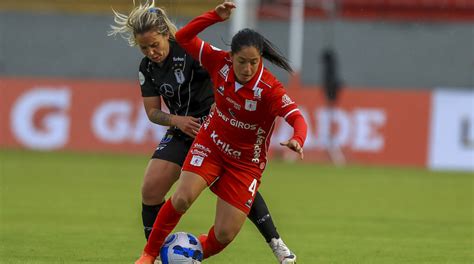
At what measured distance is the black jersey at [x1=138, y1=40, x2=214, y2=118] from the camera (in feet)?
27.7

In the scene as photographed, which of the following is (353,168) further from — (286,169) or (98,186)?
(98,186)

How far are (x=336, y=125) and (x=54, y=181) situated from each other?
21.8 ft

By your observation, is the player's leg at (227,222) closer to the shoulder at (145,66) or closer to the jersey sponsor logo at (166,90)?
the jersey sponsor logo at (166,90)

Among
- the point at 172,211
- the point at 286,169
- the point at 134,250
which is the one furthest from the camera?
the point at 286,169

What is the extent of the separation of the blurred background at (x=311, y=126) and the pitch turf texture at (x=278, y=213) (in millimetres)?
36

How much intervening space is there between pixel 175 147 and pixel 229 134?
0.85 m

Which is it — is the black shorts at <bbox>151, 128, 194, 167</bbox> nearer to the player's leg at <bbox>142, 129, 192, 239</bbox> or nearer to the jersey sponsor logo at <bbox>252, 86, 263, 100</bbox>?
the player's leg at <bbox>142, 129, 192, 239</bbox>

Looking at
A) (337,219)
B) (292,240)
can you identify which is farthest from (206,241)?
(337,219)

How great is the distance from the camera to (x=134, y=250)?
30.7 feet

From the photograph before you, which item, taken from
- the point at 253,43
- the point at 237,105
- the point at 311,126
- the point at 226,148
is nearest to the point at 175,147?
the point at 226,148

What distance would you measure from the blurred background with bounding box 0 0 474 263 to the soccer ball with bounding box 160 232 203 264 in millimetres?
834

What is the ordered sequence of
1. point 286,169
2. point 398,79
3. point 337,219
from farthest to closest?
1. point 398,79
2. point 286,169
3. point 337,219

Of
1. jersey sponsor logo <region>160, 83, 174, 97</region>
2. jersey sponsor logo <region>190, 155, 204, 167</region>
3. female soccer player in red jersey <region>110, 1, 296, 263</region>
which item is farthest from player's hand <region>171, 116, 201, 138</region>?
jersey sponsor logo <region>190, 155, 204, 167</region>

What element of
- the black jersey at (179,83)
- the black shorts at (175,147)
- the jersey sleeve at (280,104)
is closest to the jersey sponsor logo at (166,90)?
the black jersey at (179,83)
